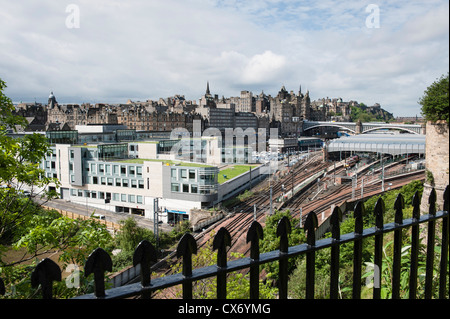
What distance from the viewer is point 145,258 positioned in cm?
Answer: 176

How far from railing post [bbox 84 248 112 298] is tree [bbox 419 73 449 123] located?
14190 mm

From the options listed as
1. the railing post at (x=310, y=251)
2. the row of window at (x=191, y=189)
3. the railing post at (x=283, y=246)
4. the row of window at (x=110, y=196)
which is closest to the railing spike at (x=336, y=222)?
the railing post at (x=310, y=251)

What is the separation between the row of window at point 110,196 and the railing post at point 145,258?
34558mm

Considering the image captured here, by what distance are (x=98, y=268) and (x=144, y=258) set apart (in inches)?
8.6

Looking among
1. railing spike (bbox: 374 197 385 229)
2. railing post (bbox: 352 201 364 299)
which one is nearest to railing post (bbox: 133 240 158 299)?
railing post (bbox: 352 201 364 299)

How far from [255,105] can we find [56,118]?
70296mm

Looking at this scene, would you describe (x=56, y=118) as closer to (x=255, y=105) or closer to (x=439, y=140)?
(x=255, y=105)

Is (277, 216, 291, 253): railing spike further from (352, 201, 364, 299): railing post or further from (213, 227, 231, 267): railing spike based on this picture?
(352, 201, 364, 299): railing post

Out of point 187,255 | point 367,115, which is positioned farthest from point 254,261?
point 367,115

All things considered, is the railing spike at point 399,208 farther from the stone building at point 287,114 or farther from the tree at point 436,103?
the stone building at point 287,114

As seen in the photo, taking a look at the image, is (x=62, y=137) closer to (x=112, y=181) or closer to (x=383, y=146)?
(x=112, y=181)

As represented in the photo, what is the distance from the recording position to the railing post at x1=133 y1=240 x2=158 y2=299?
175 cm
